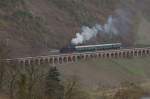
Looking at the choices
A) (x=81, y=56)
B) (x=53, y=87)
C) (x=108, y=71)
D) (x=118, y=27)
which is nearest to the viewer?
(x=53, y=87)

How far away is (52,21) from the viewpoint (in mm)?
123812

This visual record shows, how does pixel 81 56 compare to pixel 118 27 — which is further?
pixel 118 27


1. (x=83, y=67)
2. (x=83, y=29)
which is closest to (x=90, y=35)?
(x=83, y=29)

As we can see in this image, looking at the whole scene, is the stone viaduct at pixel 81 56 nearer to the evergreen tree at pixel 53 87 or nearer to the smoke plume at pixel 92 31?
the smoke plume at pixel 92 31

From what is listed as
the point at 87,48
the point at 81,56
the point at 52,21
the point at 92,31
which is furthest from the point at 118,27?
the point at 81,56

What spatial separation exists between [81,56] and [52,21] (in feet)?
70.1

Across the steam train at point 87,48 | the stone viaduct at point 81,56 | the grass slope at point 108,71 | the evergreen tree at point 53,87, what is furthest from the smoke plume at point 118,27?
the evergreen tree at point 53,87

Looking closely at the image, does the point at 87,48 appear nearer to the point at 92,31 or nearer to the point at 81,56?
the point at 81,56

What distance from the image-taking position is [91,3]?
139250 millimetres

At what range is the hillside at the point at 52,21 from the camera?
4343 inches

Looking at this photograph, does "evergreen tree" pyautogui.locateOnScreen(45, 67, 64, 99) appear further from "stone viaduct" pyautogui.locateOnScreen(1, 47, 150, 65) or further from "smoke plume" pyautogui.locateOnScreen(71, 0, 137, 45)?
"smoke plume" pyautogui.locateOnScreen(71, 0, 137, 45)

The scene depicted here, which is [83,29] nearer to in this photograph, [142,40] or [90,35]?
[90,35]

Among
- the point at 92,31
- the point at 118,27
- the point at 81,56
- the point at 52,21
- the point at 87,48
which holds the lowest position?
the point at 81,56

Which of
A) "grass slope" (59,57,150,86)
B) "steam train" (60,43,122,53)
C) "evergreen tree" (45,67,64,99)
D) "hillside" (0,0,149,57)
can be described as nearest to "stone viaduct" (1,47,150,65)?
"steam train" (60,43,122,53)
